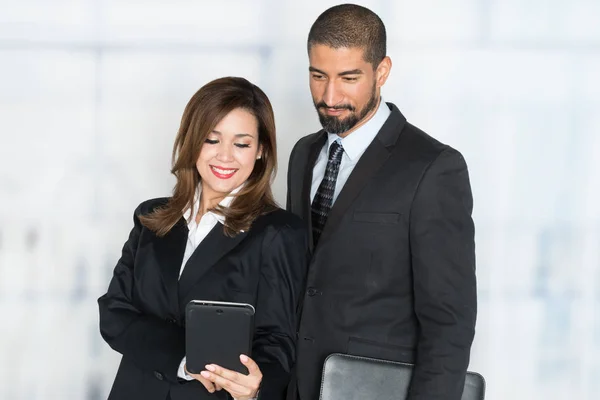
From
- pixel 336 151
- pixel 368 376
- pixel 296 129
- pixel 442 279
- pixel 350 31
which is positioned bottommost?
pixel 368 376

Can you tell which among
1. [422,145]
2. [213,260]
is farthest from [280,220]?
[422,145]

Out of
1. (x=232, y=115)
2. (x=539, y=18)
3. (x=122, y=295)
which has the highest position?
(x=539, y=18)

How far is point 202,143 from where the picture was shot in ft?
7.11

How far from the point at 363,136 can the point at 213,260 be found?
23.7 inches

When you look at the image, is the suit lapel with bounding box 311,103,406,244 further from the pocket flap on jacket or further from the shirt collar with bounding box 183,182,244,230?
the shirt collar with bounding box 183,182,244,230

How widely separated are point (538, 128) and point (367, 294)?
1767 mm

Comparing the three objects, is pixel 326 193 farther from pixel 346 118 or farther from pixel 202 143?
pixel 202 143

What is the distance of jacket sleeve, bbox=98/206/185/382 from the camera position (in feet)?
6.67

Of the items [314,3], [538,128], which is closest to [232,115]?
[314,3]

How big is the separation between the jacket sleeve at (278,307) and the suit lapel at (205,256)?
10 centimetres

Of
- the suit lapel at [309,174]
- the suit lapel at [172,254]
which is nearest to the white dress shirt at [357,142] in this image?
the suit lapel at [309,174]

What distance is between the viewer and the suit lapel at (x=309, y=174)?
2391mm

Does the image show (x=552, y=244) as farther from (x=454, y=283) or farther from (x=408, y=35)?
(x=454, y=283)

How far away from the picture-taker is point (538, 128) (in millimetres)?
3643
